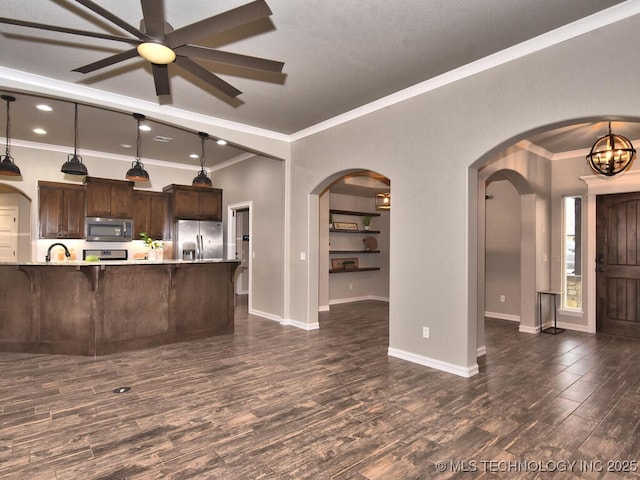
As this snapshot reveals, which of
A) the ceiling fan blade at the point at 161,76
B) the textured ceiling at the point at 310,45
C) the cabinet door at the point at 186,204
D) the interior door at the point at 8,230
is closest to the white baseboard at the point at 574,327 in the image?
the textured ceiling at the point at 310,45

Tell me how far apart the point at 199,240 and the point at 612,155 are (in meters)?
7.10

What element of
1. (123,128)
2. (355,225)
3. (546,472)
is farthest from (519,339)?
(123,128)

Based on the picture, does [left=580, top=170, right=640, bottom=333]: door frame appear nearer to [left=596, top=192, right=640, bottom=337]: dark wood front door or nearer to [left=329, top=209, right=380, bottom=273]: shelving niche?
[left=596, top=192, right=640, bottom=337]: dark wood front door

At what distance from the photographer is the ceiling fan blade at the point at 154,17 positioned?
2088mm

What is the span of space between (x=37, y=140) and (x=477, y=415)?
791 cm

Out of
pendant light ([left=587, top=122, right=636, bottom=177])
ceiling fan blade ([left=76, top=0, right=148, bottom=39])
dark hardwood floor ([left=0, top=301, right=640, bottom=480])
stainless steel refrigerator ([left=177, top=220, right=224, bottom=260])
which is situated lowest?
dark hardwood floor ([left=0, top=301, right=640, bottom=480])

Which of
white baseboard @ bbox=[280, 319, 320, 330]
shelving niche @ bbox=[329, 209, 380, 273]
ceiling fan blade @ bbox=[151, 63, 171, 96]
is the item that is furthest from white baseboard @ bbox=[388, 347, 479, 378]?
shelving niche @ bbox=[329, 209, 380, 273]

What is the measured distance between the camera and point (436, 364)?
398 cm

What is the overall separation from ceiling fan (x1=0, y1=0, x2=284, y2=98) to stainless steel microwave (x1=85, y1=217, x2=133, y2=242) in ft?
16.0

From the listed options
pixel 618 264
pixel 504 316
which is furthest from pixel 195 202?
pixel 618 264

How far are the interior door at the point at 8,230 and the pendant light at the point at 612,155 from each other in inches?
423

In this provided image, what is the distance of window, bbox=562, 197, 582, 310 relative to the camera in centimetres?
607

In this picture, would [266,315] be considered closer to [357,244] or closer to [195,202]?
[195,202]

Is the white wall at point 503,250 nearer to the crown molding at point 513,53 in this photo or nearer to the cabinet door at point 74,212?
the crown molding at point 513,53
